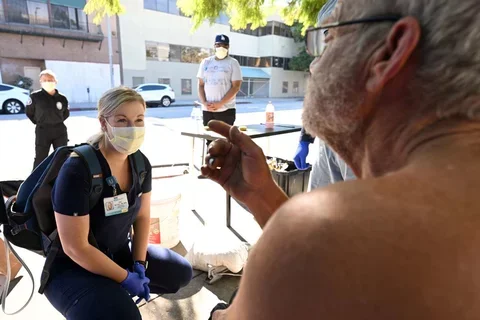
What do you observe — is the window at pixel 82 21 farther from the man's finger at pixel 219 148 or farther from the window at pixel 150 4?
the man's finger at pixel 219 148

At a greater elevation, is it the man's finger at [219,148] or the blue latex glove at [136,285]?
the man's finger at [219,148]

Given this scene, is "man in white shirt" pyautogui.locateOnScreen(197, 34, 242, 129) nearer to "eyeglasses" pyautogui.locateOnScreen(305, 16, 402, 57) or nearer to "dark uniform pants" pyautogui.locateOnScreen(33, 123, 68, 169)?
"dark uniform pants" pyautogui.locateOnScreen(33, 123, 68, 169)

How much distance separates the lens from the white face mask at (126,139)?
76.0 inches

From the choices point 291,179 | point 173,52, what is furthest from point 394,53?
point 173,52

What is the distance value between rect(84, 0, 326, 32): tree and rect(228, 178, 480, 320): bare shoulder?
3085mm

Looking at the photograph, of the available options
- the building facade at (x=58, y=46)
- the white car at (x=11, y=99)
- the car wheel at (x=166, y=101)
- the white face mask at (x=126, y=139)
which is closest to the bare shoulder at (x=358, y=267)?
the white face mask at (x=126, y=139)

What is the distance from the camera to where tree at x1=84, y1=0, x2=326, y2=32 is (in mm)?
3164

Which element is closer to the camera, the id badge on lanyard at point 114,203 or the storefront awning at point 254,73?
the id badge on lanyard at point 114,203

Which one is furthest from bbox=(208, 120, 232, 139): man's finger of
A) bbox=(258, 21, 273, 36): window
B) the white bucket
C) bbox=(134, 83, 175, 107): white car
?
bbox=(258, 21, 273, 36): window

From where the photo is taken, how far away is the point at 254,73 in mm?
27609

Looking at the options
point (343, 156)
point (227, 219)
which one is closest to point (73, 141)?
point (227, 219)

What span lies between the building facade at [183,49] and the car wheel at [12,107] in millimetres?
8513

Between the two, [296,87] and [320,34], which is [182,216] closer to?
[320,34]

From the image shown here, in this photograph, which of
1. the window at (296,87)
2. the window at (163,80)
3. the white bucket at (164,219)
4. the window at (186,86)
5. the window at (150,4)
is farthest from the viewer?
the window at (296,87)
